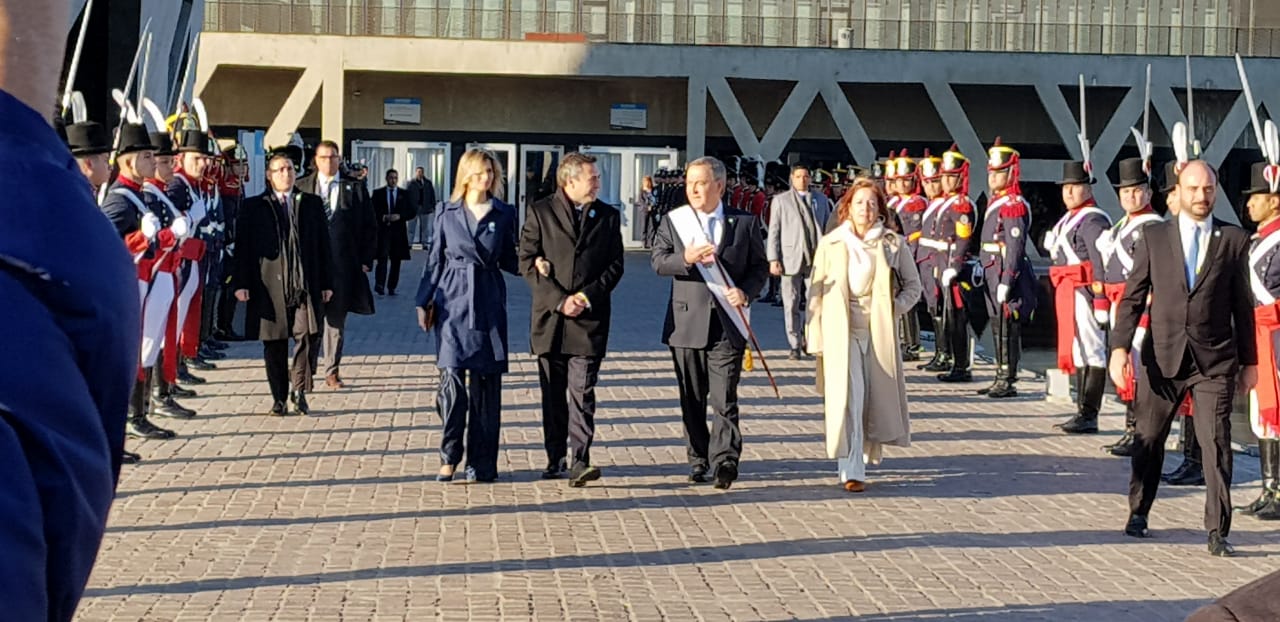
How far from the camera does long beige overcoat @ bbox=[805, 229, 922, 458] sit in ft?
33.6

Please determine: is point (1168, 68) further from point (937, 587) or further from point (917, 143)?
point (937, 587)

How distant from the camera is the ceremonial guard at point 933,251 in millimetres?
16812

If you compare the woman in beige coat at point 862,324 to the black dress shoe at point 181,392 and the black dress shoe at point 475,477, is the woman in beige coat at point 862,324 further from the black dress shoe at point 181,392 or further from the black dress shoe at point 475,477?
the black dress shoe at point 181,392

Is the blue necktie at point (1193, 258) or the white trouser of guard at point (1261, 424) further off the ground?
the blue necktie at point (1193, 258)

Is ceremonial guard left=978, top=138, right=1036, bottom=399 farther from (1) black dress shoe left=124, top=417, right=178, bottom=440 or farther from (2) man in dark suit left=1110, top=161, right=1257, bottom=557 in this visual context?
(1) black dress shoe left=124, top=417, right=178, bottom=440

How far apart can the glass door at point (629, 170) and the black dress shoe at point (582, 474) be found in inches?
1455

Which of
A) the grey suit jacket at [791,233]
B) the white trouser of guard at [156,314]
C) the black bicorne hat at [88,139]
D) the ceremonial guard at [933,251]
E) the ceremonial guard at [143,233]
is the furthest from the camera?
the grey suit jacket at [791,233]

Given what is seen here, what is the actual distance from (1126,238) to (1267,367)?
2.85 m

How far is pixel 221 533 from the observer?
27.9 ft

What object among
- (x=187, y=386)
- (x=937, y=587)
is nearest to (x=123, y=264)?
(x=937, y=587)

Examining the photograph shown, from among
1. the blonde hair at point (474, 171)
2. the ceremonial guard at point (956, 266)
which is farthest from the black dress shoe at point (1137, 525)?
the ceremonial guard at point (956, 266)

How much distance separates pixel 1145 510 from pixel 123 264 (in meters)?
8.20

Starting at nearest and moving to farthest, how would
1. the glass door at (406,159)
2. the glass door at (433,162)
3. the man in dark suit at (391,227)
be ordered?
the man in dark suit at (391,227), the glass door at (406,159), the glass door at (433,162)

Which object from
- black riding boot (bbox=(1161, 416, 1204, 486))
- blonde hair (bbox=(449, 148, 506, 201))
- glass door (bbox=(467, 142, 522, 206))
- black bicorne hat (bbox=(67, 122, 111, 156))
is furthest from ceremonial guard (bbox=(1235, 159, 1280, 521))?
glass door (bbox=(467, 142, 522, 206))
